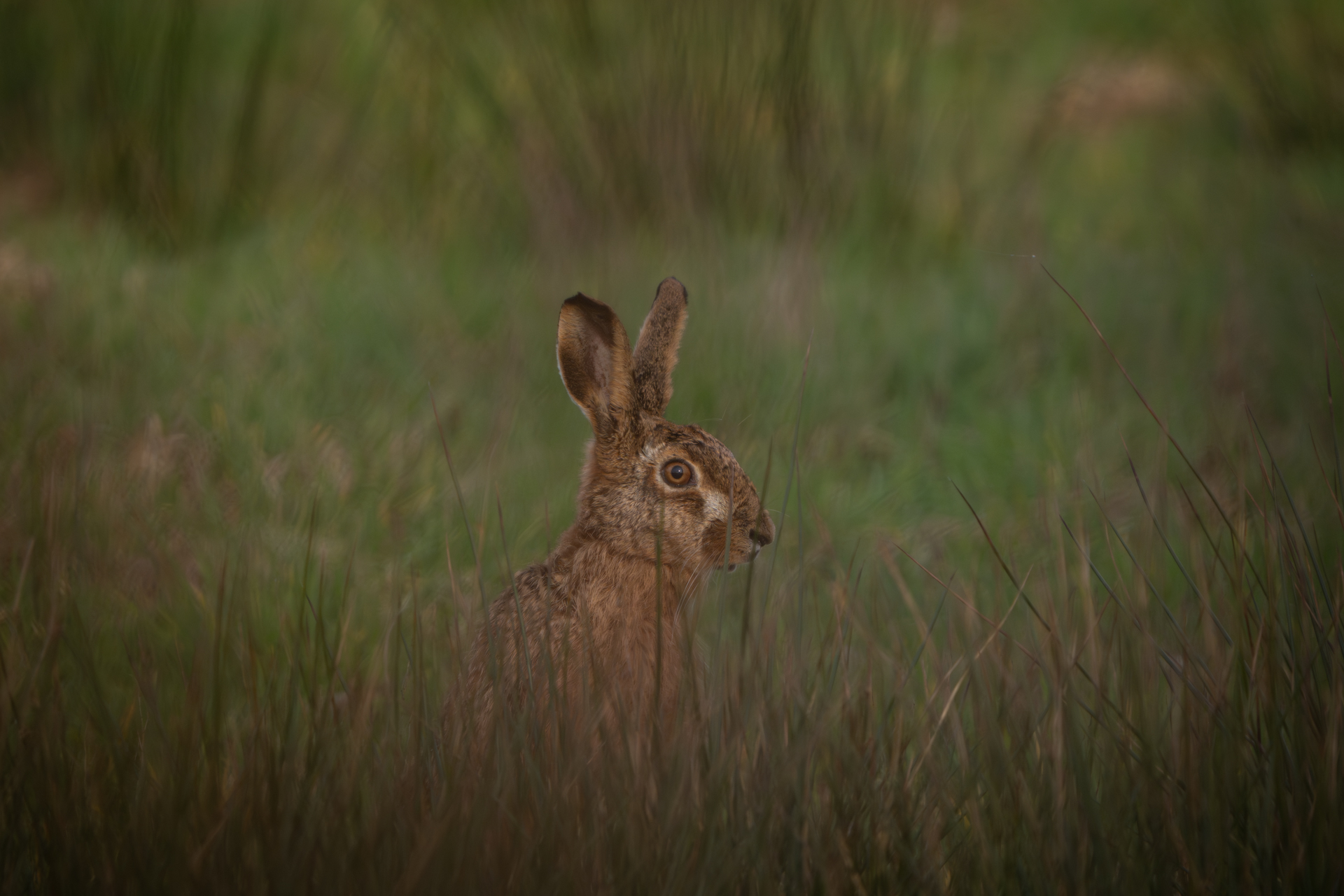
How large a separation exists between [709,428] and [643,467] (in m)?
0.93

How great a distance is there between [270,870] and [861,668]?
46.5 inches

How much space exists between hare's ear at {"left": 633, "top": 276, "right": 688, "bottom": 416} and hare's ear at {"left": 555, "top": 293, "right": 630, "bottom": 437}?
74 mm

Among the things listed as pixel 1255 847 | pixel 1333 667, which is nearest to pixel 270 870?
pixel 1255 847

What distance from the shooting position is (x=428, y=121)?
21.2 feet

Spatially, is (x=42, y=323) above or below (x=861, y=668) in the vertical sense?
above

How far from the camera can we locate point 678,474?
10.4ft

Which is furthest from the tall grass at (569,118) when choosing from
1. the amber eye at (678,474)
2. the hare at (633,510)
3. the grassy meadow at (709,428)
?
the amber eye at (678,474)

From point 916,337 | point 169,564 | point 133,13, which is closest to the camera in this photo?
point 169,564

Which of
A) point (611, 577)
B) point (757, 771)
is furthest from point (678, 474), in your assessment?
point (757, 771)

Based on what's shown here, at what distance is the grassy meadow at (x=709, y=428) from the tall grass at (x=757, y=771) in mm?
15

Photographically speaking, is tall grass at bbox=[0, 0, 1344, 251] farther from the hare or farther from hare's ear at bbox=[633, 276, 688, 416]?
the hare

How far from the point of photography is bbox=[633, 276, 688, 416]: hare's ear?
3.27 meters

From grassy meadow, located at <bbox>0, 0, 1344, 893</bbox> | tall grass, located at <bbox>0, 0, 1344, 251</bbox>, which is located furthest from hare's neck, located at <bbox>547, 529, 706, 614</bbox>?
tall grass, located at <bbox>0, 0, 1344, 251</bbox>

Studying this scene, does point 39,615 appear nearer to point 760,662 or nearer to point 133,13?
point 760,662
